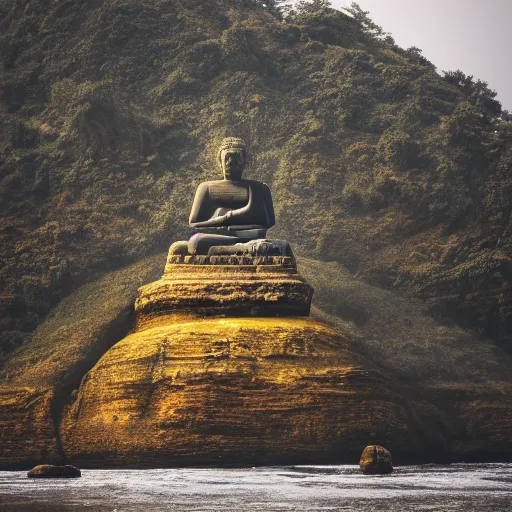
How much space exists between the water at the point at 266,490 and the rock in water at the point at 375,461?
192 millimetres

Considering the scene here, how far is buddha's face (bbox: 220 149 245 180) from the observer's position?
83.0 ft

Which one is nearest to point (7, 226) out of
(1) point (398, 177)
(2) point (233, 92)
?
(2) point (233, 92)

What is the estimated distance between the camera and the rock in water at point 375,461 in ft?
69.4

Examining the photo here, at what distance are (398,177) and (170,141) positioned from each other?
521 cm

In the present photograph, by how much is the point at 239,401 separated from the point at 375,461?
2419 mm

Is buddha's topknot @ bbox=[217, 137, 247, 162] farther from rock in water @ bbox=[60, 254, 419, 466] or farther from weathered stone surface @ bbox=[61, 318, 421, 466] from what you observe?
weathered stone surface @ bbox=[61, 318, 421, 466]

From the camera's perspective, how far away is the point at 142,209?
101 ft

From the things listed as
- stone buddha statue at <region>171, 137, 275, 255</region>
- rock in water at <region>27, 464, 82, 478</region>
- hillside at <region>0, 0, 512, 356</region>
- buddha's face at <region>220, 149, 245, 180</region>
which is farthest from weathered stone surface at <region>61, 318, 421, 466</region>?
hillside at <region>0, 0, 512, 356</region>

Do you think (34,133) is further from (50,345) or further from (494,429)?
(494,429)

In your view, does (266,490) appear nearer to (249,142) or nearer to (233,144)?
(233,144)

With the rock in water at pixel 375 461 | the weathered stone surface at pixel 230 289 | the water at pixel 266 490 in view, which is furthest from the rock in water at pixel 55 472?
the rock in water at pixel 375 461

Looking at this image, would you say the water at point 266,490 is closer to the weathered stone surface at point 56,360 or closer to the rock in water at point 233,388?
the rock in water at point 233,388

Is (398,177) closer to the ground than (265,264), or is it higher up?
higher up

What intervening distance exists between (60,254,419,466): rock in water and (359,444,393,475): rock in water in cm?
110
